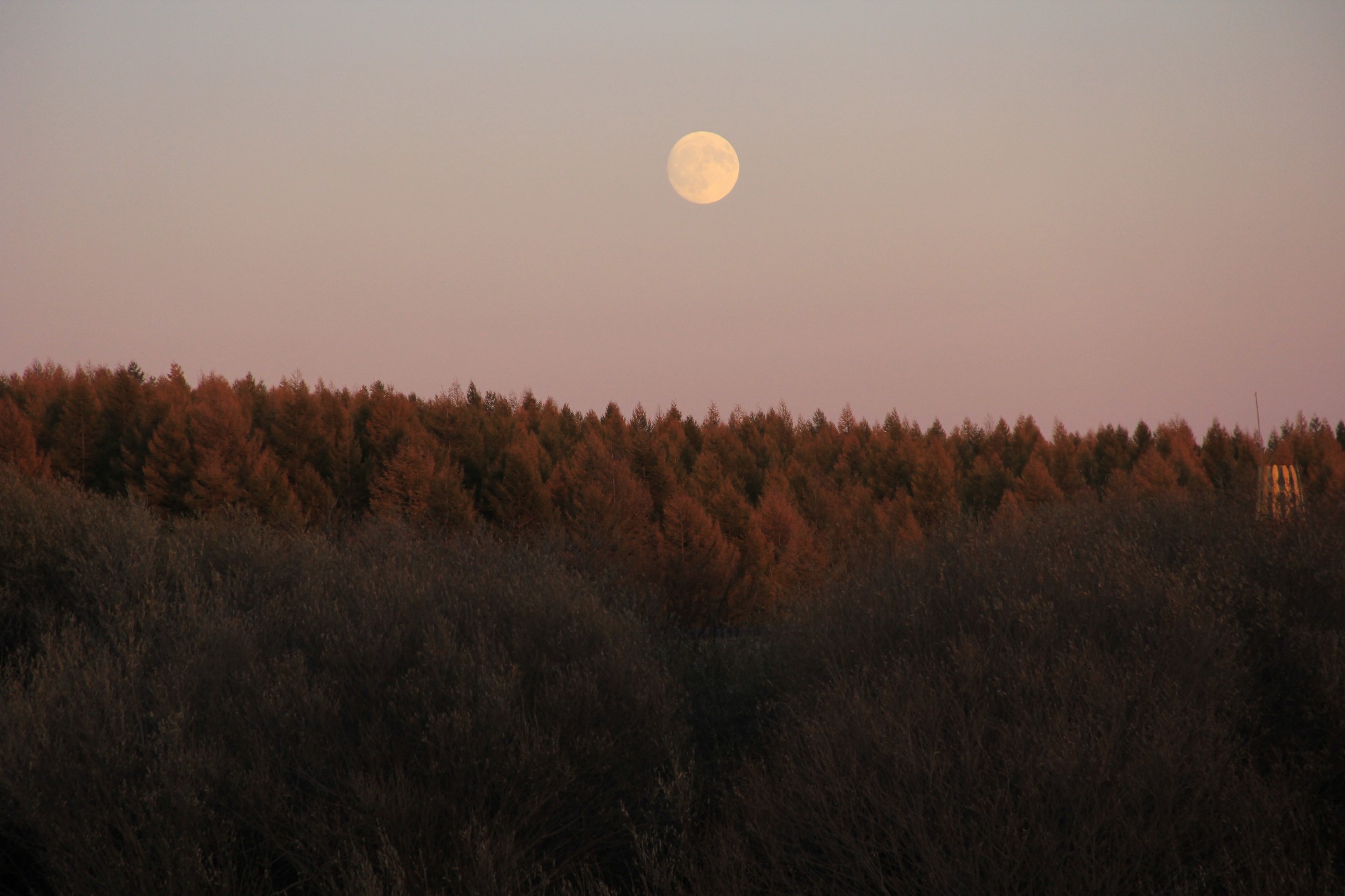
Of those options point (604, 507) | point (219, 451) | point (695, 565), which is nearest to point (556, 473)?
point (604, 507)

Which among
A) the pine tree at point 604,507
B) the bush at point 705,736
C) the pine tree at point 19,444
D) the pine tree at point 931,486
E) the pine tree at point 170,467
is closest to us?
the bush at point 705,736

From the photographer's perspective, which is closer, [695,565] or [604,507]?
[695,565]

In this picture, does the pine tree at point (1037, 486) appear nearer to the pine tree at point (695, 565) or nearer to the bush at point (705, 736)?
the pine tree at point (695, 565)

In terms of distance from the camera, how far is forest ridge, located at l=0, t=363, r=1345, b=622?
76.8 feet

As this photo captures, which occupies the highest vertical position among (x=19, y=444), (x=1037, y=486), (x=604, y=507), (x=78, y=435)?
(x=78, y=435)

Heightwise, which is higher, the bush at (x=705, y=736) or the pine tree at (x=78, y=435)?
the pine tree at (x=78, y=435)

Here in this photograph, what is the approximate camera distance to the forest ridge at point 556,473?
2340 cm

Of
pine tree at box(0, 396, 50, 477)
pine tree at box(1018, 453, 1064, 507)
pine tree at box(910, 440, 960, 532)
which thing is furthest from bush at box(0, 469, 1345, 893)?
pine tree at box(910, 440, 960, 532)

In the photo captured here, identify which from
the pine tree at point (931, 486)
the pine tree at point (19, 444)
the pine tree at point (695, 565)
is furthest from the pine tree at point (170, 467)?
the pine tree at point (931, 486)

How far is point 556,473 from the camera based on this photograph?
2703cm

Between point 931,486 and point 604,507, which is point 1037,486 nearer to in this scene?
point 931,486

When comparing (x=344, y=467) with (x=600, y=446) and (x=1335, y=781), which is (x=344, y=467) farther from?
(x=1335, y=781)

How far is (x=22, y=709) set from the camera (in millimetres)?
8727

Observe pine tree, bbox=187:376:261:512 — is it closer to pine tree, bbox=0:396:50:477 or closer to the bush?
pine tree, bbox=0:396:50:477
